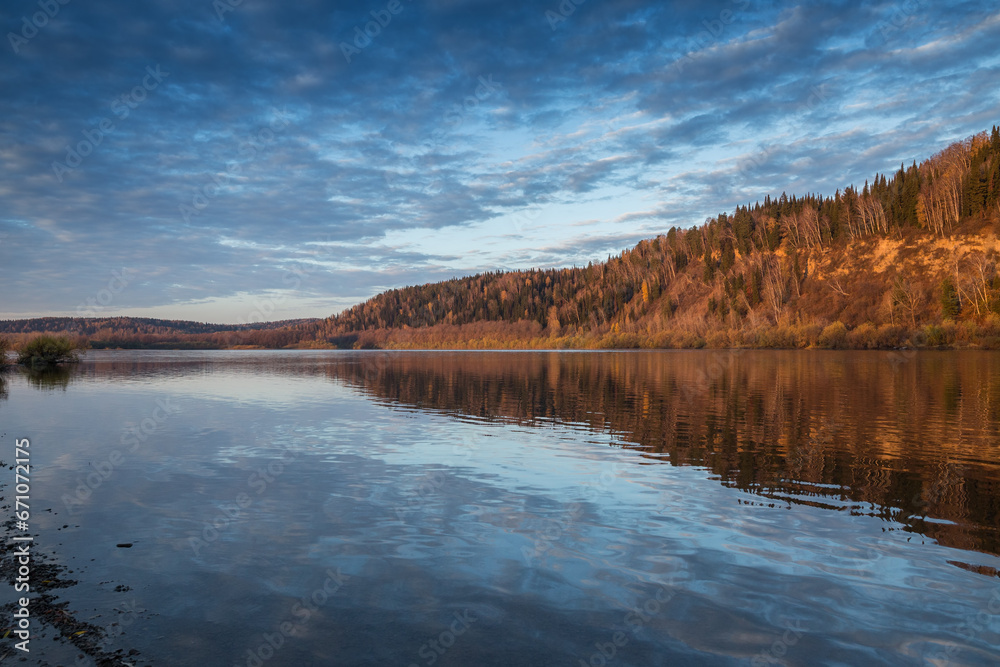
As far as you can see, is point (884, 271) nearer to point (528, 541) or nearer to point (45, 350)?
point (528, 541)

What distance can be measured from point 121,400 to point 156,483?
26762 mm

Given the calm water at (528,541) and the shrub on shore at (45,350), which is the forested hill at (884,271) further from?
the shrub on shore at (45,350)

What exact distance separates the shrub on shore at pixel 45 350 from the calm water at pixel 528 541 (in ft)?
245

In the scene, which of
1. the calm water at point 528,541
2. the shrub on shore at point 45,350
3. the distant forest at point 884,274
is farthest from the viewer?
the distant forest at point 884,274

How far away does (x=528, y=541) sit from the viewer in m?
11.3

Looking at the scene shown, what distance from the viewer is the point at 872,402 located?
111 ft

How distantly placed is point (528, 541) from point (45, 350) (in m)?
101

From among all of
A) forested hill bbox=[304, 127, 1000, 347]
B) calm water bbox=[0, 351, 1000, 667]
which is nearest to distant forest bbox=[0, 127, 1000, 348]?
forested hill bbox=[304, 127, 1000, 347]

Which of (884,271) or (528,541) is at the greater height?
(884,271)

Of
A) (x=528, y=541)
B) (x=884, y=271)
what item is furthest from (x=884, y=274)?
(x=528, y=541)

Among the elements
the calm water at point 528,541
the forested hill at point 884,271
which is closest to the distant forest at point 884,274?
the forested hill at point 884,271

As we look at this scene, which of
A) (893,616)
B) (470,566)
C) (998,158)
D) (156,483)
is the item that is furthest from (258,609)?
(998,158)

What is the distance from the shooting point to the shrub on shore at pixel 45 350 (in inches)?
3378

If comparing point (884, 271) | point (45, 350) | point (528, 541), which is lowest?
point (528, 541)
